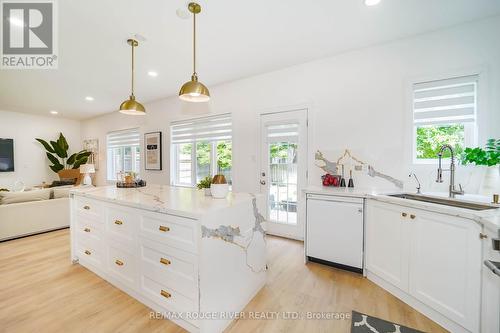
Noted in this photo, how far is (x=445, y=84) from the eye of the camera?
2.28 m

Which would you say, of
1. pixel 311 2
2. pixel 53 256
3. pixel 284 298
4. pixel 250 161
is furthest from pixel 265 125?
pixel 53 256

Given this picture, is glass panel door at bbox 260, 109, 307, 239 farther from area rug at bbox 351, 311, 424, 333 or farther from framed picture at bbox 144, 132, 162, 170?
framed picture at bbox 144, 132, 162, 170

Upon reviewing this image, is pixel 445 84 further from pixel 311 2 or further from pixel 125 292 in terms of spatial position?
pixel 125 292

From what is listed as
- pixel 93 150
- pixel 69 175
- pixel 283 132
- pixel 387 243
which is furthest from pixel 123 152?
pixel 387 243

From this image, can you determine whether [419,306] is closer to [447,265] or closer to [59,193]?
[447,265]

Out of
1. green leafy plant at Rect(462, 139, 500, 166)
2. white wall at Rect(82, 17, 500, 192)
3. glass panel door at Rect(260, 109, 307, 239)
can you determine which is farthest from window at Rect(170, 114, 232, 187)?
green leafy plant at Rect(462, 139, 500, 166)

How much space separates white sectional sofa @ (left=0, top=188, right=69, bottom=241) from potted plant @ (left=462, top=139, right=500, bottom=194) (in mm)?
5816

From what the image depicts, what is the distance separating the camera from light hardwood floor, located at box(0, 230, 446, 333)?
1.57 m

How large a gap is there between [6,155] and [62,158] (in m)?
1.11

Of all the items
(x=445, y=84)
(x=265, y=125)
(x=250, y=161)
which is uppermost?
(x=445, y=84)

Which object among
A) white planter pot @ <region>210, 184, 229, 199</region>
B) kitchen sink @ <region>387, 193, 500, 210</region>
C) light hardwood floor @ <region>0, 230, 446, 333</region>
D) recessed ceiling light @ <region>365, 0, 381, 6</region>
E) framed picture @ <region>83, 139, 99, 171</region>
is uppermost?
recessed ceiling light @ <region>365, 0, 381, 6</region>

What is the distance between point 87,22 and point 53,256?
9.47 ft

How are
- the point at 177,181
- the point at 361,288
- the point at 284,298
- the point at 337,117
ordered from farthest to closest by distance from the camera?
the point at 177,181 < the point at 337,117 < the point at 361,288 < the point at 284,298

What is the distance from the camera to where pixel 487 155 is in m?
1.86
